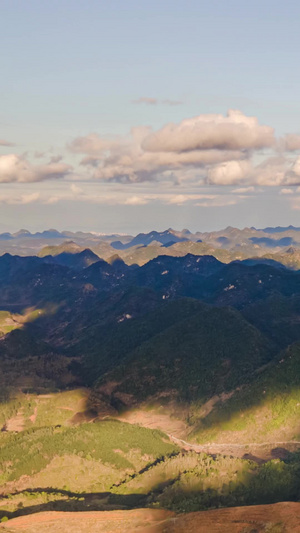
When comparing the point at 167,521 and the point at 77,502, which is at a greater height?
the point at 167,521

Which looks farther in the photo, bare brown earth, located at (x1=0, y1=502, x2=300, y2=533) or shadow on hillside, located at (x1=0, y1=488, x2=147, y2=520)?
shadow on hillside, located at (x1=0, y1=488, x2=147, y2=520)

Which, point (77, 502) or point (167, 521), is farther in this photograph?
point (77, 502)

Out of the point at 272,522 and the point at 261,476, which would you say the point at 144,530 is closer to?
the point at 272,522

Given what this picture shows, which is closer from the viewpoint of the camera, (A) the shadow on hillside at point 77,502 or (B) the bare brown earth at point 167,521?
(B) the bare brown earth at point 167,521

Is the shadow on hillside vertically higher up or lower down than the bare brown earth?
lower down

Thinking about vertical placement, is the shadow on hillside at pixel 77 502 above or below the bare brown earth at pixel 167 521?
below
